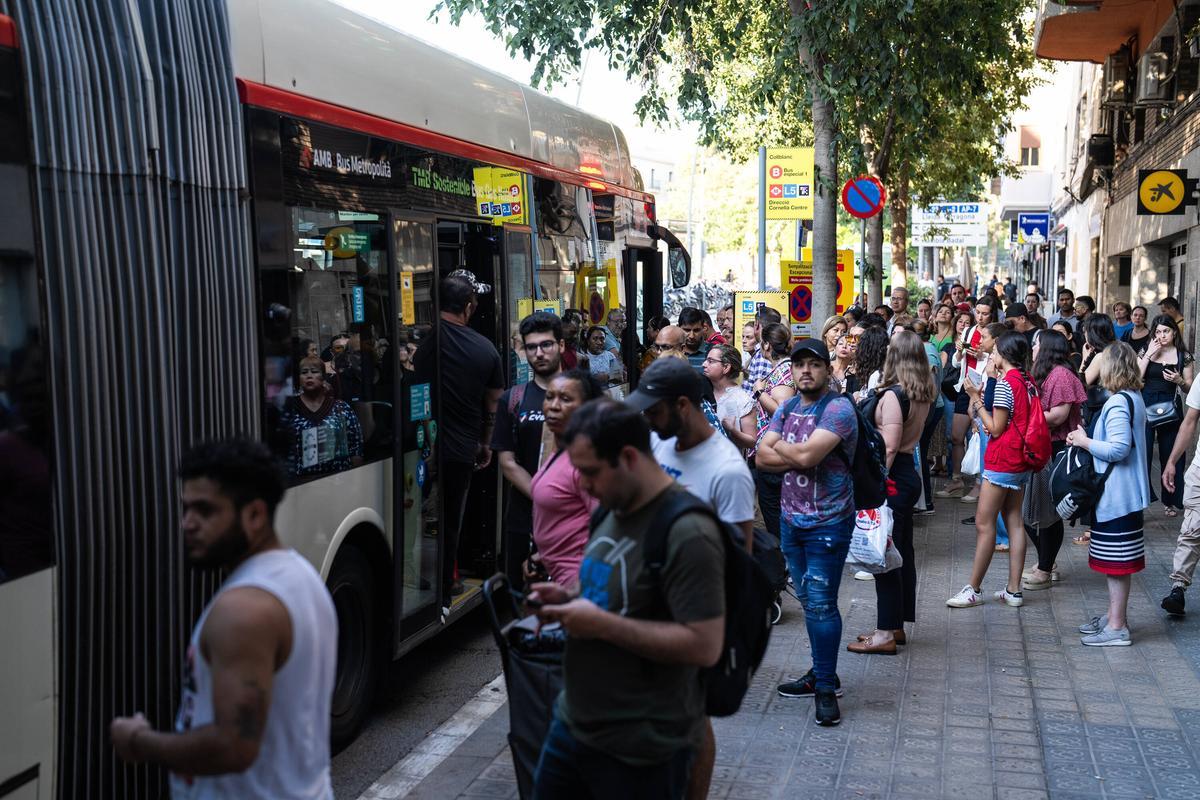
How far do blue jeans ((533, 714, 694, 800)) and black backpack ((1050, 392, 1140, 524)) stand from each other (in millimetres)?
4866

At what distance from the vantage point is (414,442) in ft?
21.1

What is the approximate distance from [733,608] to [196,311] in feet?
7.65

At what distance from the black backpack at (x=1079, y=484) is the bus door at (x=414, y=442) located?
3557 millimetres

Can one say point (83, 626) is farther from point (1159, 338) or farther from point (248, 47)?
point (1159, 338)

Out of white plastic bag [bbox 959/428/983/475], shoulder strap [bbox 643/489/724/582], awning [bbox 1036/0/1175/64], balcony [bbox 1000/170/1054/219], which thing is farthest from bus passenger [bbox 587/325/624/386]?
balcony [bbox 1000/170/1054/219]

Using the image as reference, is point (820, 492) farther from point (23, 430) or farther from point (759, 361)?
point (759, 361)

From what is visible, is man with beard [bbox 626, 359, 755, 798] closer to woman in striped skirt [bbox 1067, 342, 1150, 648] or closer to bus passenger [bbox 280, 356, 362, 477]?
bus passenger [bbox 280, 356, 362, 477]

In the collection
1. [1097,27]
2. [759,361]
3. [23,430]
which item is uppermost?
[1097,27]

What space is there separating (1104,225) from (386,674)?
24383mm

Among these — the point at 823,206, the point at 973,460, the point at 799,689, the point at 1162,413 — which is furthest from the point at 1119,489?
the point at 823,206

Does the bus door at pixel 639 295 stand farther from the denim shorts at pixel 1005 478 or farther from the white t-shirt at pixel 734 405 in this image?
the denim shorts at pixel 1005 478

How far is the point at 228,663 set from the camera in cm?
253

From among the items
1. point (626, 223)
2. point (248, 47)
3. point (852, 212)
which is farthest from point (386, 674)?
point (852, 212)

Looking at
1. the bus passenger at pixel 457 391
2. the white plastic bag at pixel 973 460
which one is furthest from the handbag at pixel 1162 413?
the bus passenger at pixel 457 391
